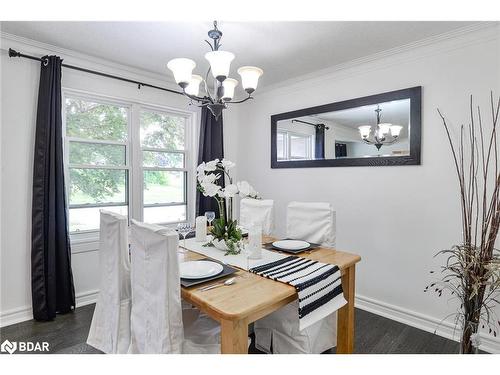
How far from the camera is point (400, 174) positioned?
8.27ft

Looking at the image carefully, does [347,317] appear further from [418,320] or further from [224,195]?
[224,195]

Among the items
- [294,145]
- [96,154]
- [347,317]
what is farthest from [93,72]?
[347,317]

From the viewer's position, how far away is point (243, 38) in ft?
7.66

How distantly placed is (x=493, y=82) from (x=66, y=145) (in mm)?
3618

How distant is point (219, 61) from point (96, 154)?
74.2 inches

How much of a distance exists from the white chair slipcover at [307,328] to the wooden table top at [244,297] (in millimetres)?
490

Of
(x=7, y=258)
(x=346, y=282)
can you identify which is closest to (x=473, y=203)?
(x=346, y=282)

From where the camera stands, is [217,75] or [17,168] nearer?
[217,75]

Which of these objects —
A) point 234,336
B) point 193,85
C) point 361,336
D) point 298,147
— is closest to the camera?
point 234,336

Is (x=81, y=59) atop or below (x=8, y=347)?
atop

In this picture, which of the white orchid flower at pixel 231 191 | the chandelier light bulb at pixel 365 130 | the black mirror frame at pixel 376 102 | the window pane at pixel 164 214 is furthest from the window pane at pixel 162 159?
the chandelier light bulb at pixel 365 130

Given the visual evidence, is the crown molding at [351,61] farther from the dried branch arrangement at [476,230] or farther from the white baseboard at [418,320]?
the white baseboard at [418,320]

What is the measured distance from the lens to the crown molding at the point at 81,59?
237 cm
